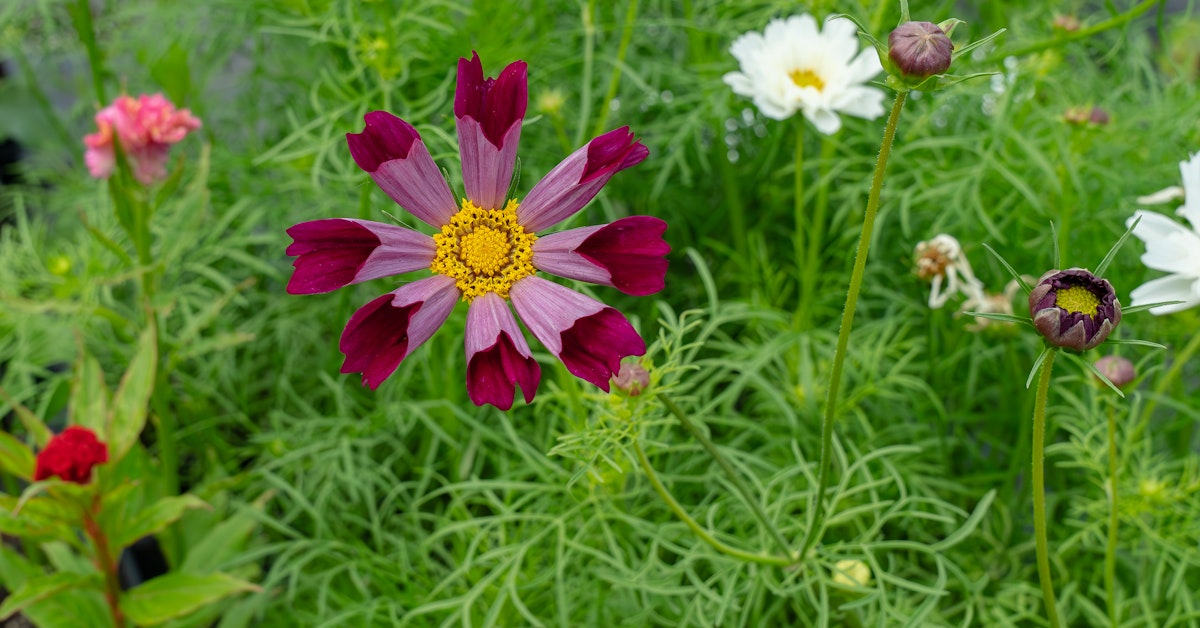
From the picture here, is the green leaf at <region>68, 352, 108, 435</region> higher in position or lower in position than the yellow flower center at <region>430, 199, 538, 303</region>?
lower

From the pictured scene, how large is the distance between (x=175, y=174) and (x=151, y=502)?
0.37 metres

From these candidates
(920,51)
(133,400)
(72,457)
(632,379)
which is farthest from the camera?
(133,400)

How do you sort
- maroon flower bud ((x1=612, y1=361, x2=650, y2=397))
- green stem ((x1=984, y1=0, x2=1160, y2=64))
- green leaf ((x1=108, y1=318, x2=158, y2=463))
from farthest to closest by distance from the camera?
green leaf ((x1=108, y1=318, x2=158, y2=463)), green stem ((x1=984, y1=0, x2=1160, y2=64)), maroon flower bud ((x1=612, y1=361, x2=650, y2=397))

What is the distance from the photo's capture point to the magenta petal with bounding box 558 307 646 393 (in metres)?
0.55

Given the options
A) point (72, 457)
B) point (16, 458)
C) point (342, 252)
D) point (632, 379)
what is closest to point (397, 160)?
point (342, 252)

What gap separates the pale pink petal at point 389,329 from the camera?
0.57 m

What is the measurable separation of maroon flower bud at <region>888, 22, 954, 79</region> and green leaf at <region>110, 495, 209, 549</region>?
0.72 meters

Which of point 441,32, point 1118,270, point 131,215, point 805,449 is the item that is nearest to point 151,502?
point 131,215

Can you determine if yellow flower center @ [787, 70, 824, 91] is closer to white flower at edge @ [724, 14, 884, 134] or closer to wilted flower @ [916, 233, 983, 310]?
white flower at edge @ [724, 14, 884, 134]

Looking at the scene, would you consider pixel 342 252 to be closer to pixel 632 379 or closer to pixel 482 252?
pixel 482 252

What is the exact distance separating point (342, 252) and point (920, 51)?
33cm

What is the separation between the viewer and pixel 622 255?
1.87 feet

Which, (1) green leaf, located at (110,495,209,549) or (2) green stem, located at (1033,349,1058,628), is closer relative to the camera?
(2) green stem, located at (1033,349,1058,628)

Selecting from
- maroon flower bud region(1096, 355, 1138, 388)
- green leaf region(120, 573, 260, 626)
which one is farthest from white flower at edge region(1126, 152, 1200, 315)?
green leaf region(120, 573, 260, 626)
